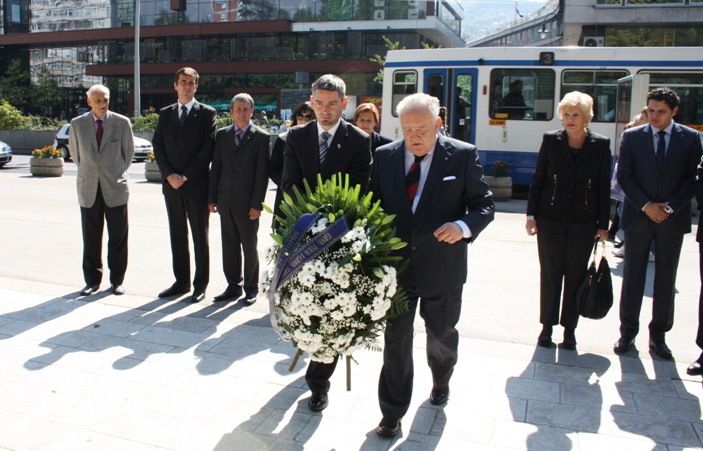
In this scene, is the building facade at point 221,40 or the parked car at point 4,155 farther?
the building facade at point 221,40

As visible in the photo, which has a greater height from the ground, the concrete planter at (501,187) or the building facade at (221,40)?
the building facade at (221,40)

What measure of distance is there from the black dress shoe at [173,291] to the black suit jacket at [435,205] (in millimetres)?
3696

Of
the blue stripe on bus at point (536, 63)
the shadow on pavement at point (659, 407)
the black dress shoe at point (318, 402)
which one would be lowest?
the shadow on pavement at point (659, 407)

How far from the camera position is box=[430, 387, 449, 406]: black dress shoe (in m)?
4.43

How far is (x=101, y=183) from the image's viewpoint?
7.06 meters

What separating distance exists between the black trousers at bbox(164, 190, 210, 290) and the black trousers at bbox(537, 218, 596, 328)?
3444 mm

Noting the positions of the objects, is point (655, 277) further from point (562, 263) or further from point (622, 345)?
point (562, 263)

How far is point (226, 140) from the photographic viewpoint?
267 inches

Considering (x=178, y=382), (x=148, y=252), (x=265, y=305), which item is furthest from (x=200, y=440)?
(x=148, y=252)

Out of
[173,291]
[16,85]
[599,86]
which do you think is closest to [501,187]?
[599,86]

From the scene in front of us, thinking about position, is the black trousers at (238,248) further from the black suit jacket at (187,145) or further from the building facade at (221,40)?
the building facade at (221,40)

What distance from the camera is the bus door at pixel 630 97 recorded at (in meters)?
14.4

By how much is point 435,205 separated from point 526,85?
1234cm

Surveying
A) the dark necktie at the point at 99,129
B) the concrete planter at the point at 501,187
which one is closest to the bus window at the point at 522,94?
the concrete planter at the point at 501,187
